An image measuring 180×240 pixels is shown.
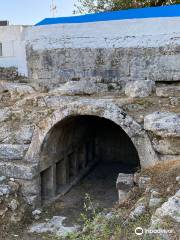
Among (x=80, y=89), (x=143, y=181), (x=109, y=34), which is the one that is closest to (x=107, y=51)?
(x=109, y=34)

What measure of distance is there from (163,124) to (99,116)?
1397 mm

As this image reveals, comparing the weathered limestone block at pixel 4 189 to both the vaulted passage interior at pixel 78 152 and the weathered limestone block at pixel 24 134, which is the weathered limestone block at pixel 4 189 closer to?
the vaulted passage interior at pixel 78 152

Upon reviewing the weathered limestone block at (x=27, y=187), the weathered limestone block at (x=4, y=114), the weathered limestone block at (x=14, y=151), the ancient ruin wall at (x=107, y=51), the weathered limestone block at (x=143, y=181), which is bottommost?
the weathered limestone block at (x=27, y=187)

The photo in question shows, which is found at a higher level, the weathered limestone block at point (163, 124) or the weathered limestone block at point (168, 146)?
the weathered limestone block at point (163, 124)

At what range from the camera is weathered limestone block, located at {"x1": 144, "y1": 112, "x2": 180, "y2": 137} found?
699 cm

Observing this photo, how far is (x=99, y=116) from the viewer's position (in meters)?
7.80

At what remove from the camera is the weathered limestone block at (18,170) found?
26.2 feet

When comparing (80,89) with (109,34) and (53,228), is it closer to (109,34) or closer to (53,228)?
(109,34)

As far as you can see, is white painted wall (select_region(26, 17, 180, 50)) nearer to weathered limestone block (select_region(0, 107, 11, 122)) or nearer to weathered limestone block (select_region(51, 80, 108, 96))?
weathered limestone block (select_region(51, 80, 108, 96))

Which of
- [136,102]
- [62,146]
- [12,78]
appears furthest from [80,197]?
[12,78]

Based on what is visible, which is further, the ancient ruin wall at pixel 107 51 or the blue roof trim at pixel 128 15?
the blue roof trim at pixel 128 15

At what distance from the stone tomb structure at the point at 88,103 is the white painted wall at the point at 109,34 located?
0.09 ft

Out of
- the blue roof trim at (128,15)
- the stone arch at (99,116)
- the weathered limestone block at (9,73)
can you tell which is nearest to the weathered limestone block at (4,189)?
the stone arch at (99,116)

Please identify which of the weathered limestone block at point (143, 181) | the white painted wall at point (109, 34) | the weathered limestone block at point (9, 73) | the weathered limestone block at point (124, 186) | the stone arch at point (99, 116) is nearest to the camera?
the weathered limestone block at point (143, 181)
